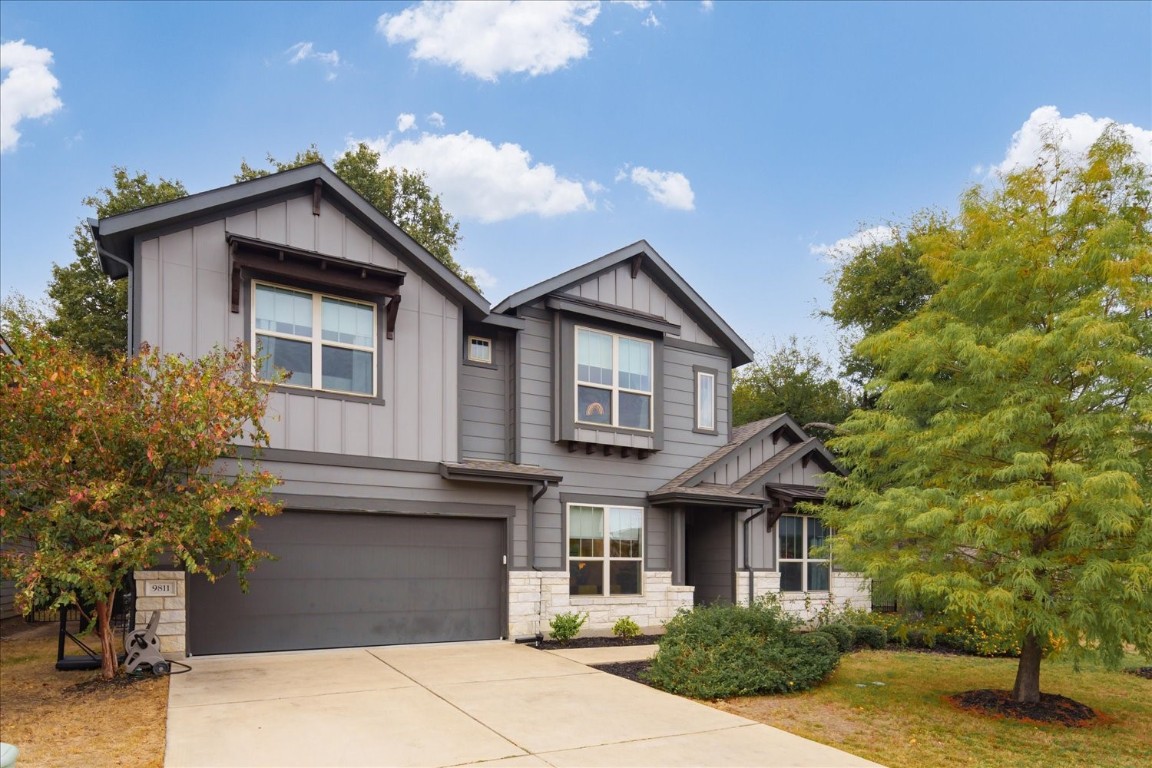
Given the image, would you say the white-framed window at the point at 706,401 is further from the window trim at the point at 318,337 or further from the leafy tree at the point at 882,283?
the leafy tree at the point at 882,283

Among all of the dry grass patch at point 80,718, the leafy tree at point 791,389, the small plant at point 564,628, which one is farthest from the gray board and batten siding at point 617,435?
the leafy tree at point 791,389

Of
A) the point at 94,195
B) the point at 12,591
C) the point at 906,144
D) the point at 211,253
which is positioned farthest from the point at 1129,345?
the point at 94,195

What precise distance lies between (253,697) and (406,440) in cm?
477

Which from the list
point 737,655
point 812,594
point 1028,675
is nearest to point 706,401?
point 812,594

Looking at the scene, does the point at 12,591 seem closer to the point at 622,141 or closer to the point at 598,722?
the point at 598,722

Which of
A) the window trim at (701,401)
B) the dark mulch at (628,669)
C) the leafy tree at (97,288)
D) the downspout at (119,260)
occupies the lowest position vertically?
the dark mulch at (628,669)

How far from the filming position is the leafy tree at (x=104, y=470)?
780cm

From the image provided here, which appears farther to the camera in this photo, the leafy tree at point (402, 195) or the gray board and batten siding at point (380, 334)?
the leafy tree at point (402, 195)

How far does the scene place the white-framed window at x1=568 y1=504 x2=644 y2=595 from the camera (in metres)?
13.7

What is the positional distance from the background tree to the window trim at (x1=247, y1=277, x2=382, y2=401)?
17787 millimetres

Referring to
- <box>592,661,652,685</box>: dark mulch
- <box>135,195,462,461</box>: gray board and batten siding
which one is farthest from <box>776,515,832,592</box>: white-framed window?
<box>135,195,462,461</box>: gray board and batten siding

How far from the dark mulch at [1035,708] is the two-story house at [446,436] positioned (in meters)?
6.09

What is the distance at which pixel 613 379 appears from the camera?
14.4 m

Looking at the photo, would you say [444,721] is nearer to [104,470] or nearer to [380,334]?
[104,470]
